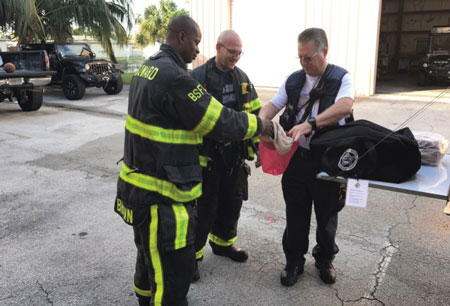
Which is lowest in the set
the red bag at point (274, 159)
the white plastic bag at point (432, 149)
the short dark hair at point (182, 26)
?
the red bag at point (274, 159)

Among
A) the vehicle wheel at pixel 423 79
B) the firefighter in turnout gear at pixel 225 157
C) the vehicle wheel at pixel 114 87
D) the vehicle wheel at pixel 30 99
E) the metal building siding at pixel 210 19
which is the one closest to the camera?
the firefighter in turnout gear at pixel 225 157

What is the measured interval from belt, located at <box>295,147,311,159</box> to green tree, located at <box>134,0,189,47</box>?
44945 mm

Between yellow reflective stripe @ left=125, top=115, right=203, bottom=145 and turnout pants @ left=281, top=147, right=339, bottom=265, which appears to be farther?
turnout pants @ left=281, top=147, right=339, bottom=265

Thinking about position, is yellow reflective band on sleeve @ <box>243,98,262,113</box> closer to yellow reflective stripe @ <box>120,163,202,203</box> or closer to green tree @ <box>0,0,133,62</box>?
yellow reflective stripe @ <box>120,163,202,203</box>

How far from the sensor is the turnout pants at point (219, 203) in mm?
3010

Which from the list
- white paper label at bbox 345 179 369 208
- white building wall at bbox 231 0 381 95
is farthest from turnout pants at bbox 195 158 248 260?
white building wall at bbox 231 0 381 95

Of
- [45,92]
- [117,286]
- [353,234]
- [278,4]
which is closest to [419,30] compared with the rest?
[278,4]

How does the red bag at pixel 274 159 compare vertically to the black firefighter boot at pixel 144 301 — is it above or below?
above

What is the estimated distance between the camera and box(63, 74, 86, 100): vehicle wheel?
13.0 metres

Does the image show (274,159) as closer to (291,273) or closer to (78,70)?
(291,273)

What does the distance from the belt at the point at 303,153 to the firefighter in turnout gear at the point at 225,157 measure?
0.41 metres

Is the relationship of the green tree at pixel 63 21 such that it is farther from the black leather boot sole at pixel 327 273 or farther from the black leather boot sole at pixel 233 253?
the black leather boot sole at pixel 327 273

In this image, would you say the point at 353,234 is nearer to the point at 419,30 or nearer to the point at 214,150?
the point at 214,150

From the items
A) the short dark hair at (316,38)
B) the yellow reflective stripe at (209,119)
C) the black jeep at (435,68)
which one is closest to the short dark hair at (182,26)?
the yellow reflective stripe at (209,119)
